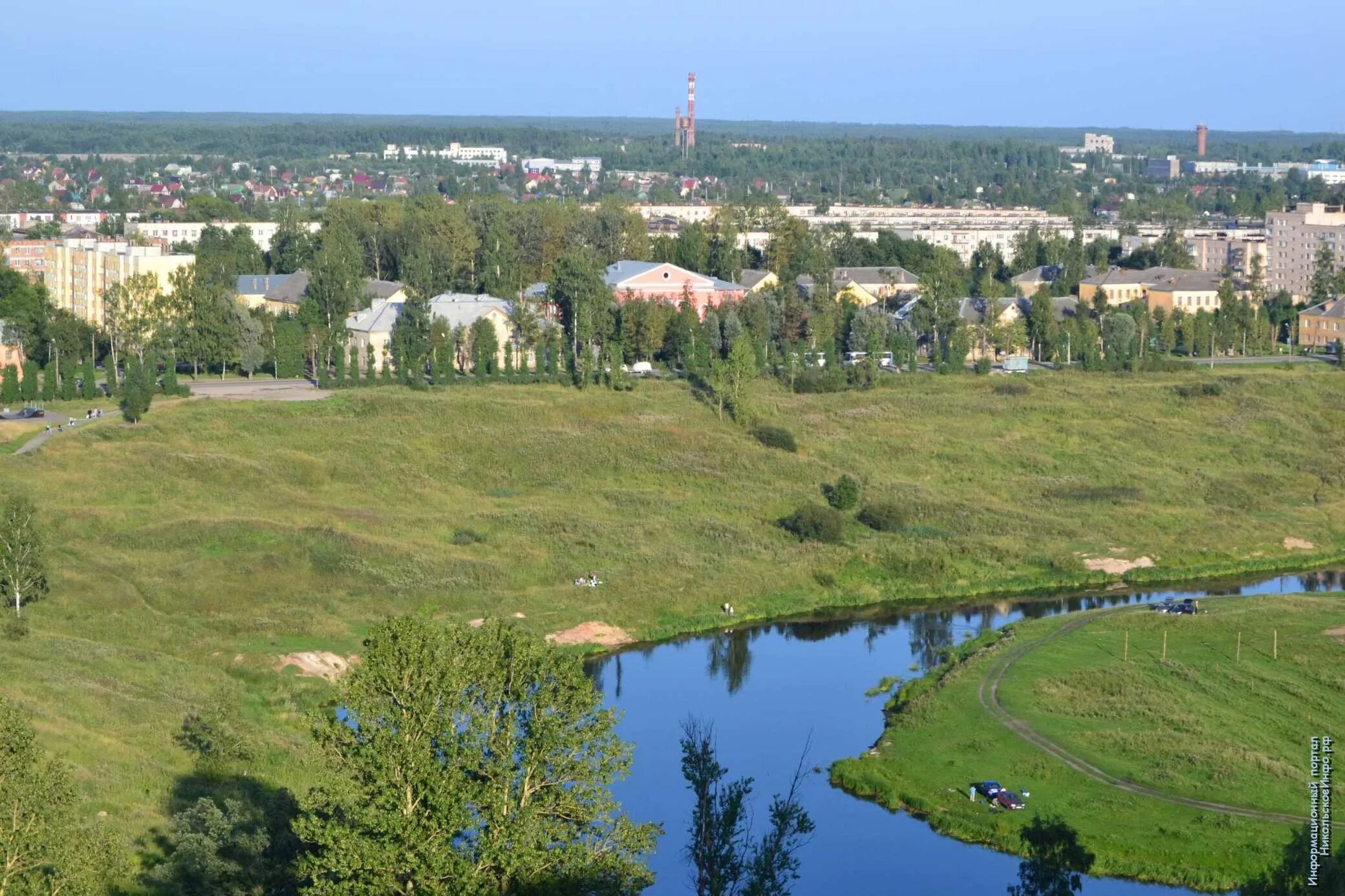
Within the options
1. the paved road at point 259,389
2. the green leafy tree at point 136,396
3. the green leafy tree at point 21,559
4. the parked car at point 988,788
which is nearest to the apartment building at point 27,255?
the paved road at point 259,389

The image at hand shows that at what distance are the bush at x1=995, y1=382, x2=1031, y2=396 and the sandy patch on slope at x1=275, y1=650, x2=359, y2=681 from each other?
30218mm

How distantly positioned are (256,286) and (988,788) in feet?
159

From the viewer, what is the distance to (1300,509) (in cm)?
4856

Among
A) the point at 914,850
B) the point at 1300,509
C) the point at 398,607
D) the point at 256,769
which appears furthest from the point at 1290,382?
the point at 256,769

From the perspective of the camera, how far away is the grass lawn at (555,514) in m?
32.6

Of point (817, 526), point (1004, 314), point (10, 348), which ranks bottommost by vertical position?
point (817, 526)

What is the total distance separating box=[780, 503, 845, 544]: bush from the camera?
4356 centimetres

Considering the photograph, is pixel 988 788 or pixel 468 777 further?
pixel 988 788

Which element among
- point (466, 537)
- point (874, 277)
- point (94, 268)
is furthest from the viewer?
point (874, 277)

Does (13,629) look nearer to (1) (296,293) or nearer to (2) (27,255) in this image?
(1) (296,293)

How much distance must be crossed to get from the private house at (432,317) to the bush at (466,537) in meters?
17.1

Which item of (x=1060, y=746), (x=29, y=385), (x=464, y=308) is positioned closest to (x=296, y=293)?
(x=464, y=308)

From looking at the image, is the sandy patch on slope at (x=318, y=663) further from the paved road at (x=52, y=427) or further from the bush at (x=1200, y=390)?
the bush at (x=1200, y=390)

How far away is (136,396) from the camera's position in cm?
4750
